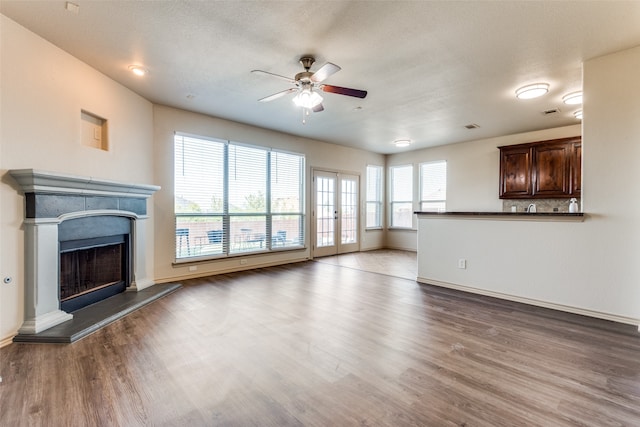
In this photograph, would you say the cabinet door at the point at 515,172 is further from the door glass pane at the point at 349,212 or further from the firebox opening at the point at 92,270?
the firebox opening at the point at 92,270

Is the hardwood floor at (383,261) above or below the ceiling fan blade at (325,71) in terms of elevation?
below

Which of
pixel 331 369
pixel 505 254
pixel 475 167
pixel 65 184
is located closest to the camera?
pixel 331 369

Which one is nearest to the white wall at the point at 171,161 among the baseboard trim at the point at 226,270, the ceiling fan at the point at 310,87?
the baseboard trim at the point at 226,270

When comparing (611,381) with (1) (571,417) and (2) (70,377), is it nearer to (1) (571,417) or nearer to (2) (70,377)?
(1) (571,417)

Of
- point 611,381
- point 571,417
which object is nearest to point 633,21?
point 611,381

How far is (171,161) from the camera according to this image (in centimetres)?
488

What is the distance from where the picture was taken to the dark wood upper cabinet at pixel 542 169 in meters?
5.51

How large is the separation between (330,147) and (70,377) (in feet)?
21.0

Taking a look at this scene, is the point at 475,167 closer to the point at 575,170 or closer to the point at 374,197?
the point at 575,170

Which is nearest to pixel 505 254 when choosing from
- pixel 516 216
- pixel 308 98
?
pixel 516 216

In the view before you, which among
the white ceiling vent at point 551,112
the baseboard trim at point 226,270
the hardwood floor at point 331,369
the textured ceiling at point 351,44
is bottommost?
the hardwood floor at point 331,369

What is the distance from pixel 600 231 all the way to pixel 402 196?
5415mm

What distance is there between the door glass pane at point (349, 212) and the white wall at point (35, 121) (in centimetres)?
517

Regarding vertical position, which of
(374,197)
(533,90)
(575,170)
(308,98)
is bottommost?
(374,197)
